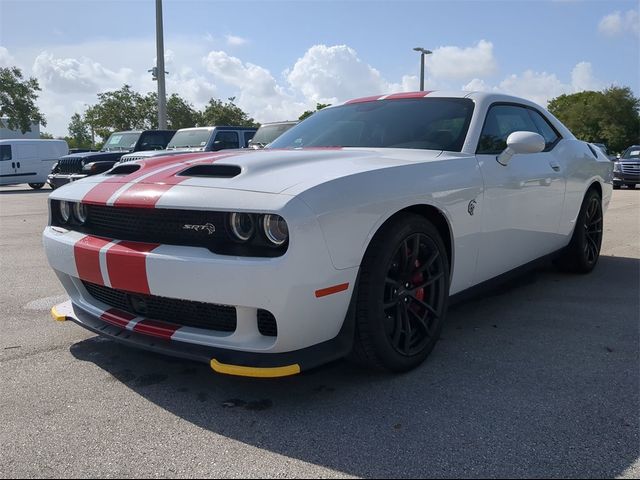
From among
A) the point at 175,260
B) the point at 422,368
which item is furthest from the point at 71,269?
the point at 422,368

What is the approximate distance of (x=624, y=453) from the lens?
6.51 feet

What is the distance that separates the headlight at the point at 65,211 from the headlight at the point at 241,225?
1157 mm

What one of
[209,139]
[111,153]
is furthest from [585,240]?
[111,153]

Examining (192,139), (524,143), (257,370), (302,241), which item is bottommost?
(257,370)

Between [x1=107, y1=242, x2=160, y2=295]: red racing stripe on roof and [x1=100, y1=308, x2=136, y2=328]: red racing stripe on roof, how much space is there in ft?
0.62

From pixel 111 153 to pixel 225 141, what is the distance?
296cm

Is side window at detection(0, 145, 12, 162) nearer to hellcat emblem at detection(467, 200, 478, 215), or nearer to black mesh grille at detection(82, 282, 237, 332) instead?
black mesh grille at detection(82, 282, 237, 332)

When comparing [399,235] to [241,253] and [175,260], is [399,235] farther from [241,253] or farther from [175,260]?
[175,260]

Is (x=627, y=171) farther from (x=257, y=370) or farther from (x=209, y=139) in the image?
(x=257, y=370)

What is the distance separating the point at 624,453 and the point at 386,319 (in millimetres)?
1032

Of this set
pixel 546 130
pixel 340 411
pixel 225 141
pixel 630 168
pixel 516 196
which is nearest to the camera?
pixel 340 411

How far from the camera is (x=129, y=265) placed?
2309 millimetres

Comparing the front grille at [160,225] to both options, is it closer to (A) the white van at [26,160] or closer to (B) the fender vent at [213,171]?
(B) the fender vent at [213,171]

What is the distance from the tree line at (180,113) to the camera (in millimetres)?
40188
